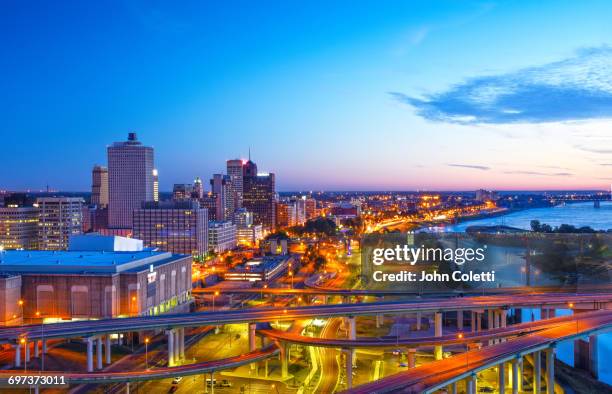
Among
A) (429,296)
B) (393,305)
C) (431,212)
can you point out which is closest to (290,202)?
(431,212)

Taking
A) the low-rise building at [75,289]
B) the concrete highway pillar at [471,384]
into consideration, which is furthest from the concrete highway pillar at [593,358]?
the low-rise building at [75,289]

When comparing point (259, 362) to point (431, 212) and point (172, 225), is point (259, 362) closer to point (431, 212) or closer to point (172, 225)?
point (172, 225)

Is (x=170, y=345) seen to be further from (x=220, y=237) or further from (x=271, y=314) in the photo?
(x=220, y=237)

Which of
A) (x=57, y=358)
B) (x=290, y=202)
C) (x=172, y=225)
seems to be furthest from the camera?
(x=290, y=202)

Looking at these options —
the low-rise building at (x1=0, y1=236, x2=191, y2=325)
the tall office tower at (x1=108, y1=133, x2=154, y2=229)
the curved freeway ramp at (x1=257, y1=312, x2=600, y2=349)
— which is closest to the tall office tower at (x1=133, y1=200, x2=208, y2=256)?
the low-rise building at (x1=0, y1=236, x2=191, y2=325)

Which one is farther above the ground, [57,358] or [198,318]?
[198,318]

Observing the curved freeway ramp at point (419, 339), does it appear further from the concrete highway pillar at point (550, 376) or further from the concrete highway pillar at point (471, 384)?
the concrete highway pillar at point (471, 384)
